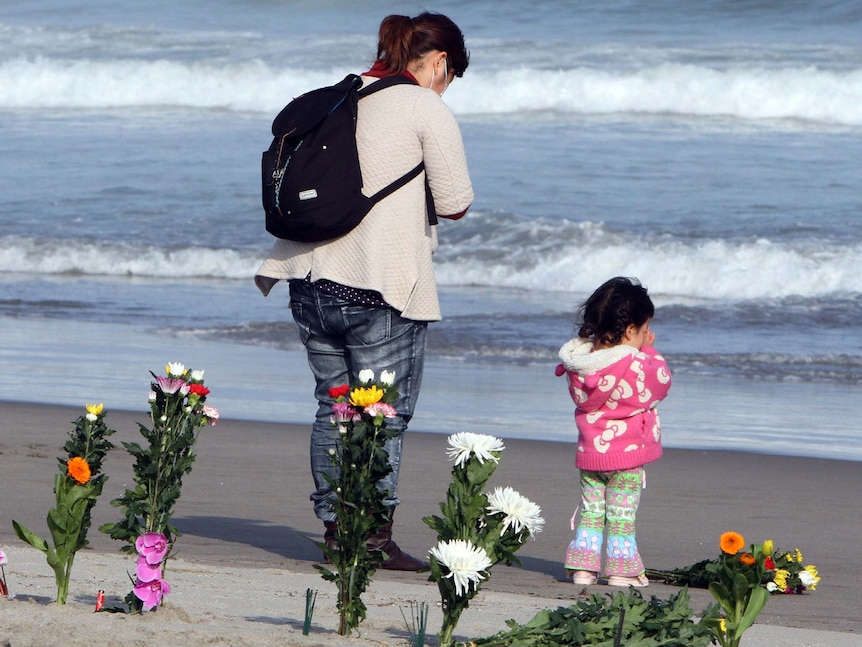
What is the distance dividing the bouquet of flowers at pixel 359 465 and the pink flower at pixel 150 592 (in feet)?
1.43

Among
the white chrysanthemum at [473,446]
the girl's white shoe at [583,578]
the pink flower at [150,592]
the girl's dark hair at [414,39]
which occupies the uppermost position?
the girl's dark hair at [414,39]

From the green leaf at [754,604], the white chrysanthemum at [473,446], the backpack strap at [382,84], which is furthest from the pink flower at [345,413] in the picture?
the backpack strap at [382,84]

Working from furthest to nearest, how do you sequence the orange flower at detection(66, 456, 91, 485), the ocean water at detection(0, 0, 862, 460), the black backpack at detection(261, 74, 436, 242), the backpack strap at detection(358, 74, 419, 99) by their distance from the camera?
the ocean water at detection(0, 0, 862, 460) → the backpack strap at detection(358, 74, 419, 99) → the black backpack at detection(261, 74, 436, 242) → the orange flower at detection(66, 456, 91, 485)

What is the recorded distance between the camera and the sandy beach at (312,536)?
301cm

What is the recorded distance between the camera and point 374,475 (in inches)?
108

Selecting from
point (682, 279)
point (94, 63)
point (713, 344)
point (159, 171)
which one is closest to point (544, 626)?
point (713, 344)

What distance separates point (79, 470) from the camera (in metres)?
2.81

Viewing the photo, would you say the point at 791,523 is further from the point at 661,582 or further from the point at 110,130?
the point at 110,130

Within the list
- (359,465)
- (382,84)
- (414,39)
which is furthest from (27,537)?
(414,39)

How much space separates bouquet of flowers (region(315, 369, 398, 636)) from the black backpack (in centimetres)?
101

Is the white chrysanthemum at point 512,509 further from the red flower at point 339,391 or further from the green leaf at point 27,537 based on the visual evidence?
the green leaf at point 27,537

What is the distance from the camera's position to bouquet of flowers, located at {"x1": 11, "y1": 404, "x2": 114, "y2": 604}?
2.86 m

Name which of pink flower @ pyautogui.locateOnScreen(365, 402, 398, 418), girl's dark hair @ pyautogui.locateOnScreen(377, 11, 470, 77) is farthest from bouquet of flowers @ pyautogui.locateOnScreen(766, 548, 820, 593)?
girl's dark hair @ pyautogui.locateOnScreen(377, 11, 470, 77)

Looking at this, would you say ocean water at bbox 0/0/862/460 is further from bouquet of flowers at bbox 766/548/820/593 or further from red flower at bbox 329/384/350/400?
red flower at bbox 329/384/350/400
